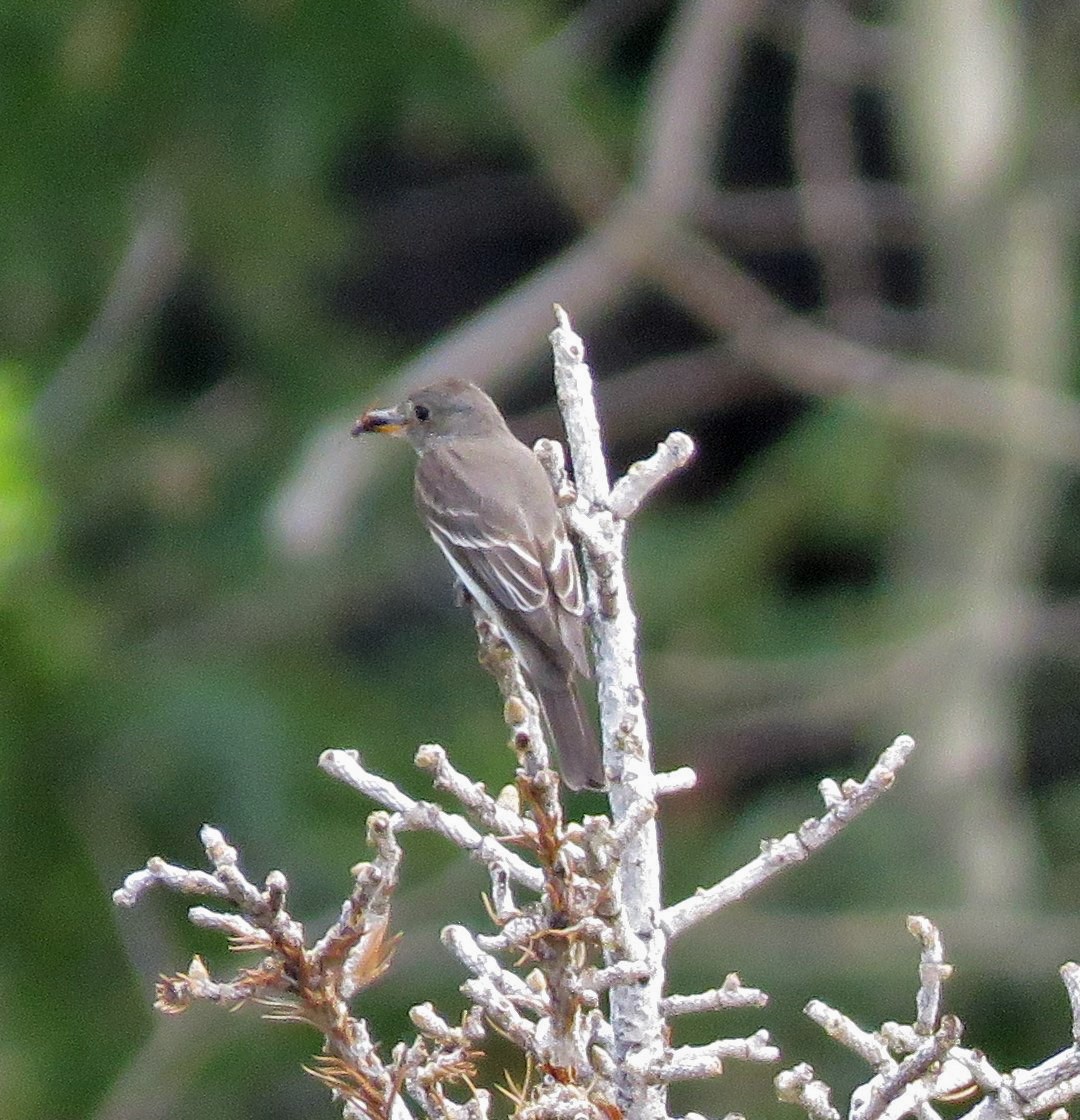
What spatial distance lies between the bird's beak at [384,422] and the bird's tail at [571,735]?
0.99m

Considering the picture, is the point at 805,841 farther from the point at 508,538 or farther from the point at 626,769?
the point at 508,538

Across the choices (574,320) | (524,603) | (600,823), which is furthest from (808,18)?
(600,823)

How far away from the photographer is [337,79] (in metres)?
9.35

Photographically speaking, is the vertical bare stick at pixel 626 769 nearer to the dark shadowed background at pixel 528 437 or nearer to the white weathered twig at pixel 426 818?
the white weathered twig at pixel 426 818

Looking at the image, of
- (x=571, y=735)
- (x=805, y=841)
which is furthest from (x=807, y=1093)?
(x=571, y=735)

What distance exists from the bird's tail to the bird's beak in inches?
39.0

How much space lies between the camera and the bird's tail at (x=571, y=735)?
4.20 metres

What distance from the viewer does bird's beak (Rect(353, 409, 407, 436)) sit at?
17.8ft

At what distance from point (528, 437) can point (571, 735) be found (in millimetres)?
5329

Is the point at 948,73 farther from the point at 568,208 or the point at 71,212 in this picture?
the point at 71,212

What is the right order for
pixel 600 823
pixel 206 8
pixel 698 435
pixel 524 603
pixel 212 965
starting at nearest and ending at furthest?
pixel 600 823, pixel 524 603, pixel 212 965, pixel 206 8, pixel 698 435

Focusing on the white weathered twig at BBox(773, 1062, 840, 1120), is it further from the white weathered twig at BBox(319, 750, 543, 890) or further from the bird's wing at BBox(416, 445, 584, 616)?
the bird's wing at BBox(416, 445, 584, 616)

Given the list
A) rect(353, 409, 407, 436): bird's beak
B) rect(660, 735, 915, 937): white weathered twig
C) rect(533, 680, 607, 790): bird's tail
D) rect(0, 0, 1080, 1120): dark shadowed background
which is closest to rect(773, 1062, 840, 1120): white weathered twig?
rect(660, 735, 915, 937): white weathered twig

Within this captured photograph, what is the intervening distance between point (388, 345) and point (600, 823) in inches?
375
